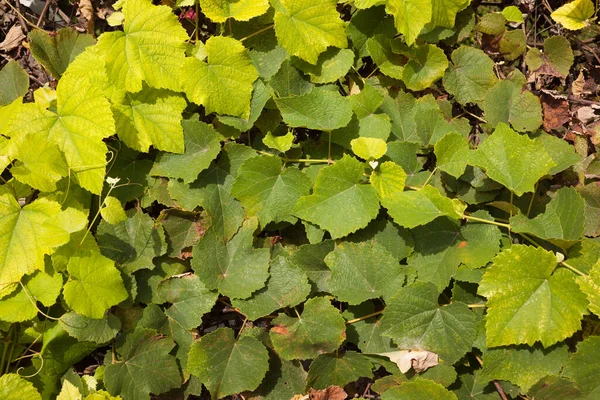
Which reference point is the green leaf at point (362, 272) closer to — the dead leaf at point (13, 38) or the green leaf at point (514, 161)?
the green leaf at point (514, 161)

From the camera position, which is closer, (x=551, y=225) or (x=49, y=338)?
(x=551, y=225)

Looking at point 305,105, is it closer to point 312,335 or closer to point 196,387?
point 312,335

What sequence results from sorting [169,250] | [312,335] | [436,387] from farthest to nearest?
1. [169,250]
2. [312,335]
3. [436,387]

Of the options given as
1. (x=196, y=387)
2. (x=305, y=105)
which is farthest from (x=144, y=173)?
(x=196, y=387)

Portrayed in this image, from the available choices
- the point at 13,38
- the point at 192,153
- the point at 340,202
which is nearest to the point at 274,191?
the point at 340,202

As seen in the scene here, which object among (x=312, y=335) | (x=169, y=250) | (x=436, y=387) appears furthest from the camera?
(x=169, y=250)

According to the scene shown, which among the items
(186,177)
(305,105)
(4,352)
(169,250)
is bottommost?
(4,352)
